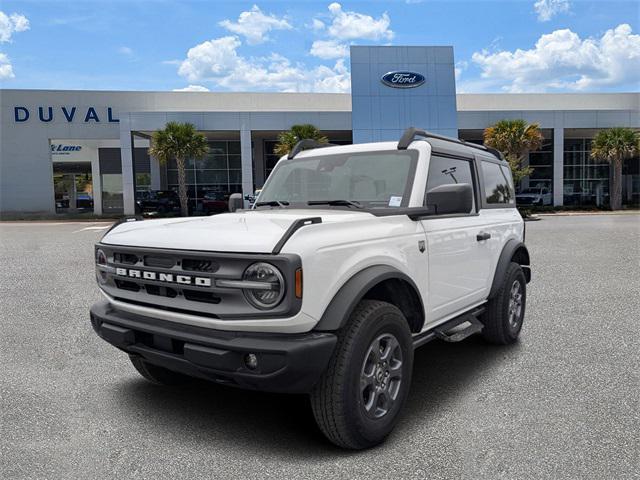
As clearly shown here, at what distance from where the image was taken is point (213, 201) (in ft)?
116

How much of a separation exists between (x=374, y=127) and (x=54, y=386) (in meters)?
29.8

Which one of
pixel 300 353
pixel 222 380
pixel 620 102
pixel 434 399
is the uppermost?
pixel 620 102

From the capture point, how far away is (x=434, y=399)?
383cm

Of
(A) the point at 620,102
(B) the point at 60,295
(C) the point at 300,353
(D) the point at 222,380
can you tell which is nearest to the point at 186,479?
(D) the point at 222,380

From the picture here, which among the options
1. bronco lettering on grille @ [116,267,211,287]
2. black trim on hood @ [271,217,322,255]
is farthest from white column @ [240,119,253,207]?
black trim on hood @ [271,217,322,255]

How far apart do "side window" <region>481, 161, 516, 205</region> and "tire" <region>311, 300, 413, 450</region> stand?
232 centimetres

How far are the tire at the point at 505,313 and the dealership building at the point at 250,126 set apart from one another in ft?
89.9

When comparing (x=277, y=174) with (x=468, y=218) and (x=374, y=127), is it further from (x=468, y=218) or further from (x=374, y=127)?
(x=374, y=127)

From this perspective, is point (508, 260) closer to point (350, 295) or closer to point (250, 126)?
point (350, 295)

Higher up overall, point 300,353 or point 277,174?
point 277,174

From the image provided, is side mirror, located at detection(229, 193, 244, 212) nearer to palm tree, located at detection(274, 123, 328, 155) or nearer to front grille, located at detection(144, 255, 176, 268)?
front grille, located at detection(144, 255, 176, 268)

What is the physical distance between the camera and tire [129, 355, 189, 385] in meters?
4.04

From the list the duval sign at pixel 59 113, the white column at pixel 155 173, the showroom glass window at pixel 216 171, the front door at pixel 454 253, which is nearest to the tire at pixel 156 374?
the front door at pixel 454 253

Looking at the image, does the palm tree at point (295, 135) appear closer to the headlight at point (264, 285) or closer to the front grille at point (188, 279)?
the front grille at point (188, 279)
